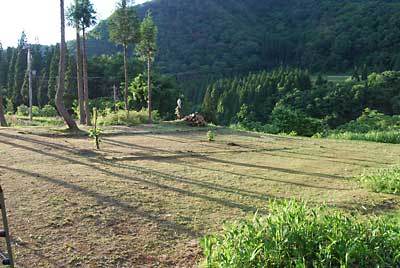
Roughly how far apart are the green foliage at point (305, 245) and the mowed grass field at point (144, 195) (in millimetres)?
424

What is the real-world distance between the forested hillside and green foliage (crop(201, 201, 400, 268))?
5307cm

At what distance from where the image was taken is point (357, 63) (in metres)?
58.6

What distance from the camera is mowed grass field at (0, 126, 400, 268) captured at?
10.3ft

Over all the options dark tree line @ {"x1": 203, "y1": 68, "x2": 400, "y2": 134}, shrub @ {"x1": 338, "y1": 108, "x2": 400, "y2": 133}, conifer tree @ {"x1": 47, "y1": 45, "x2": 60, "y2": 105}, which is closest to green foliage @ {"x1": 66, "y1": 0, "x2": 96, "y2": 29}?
dark tree line @ {"x1": 203, "y1": 68, "x2": 400, "y2": 134}

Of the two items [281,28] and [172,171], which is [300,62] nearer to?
[281,28]

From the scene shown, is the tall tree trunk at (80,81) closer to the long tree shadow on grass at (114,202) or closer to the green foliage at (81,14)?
the green foliage at (81,14)

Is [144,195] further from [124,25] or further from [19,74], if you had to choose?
[19,74]

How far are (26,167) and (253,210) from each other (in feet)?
14.0

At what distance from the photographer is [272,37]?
249 feet

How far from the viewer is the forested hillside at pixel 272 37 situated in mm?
58750

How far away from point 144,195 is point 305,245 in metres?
2.45

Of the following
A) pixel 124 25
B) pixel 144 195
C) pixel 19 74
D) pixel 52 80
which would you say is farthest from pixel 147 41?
pixel 19 74

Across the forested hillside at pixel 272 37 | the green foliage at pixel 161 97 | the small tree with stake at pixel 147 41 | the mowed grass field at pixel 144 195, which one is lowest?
the mowed grass field at pixel 144 195

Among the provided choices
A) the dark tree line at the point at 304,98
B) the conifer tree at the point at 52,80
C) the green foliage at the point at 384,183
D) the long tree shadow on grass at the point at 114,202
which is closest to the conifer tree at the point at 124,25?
the dark tree line at the point at 304,98
